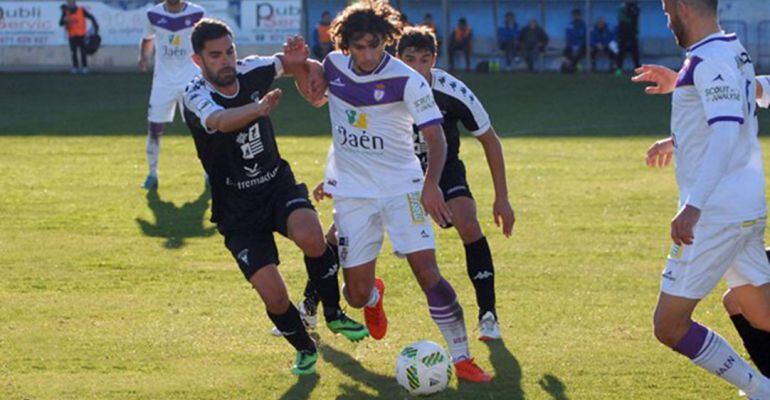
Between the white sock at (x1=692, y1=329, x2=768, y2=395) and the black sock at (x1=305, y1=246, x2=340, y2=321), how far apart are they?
2.40m

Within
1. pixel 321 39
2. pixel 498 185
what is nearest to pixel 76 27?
pixel 321 39

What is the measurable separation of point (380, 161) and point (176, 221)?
5918 millimetres

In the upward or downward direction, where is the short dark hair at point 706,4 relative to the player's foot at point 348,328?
upward

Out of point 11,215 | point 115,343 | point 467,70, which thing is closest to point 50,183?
point 11,215

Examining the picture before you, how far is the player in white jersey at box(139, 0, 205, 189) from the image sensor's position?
1570cm

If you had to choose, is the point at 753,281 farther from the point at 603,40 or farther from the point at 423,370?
the point at 603,40

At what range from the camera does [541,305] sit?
30.9 feet

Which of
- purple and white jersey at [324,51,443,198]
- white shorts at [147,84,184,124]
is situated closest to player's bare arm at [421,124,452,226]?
purple and white jersey at [324,51,443,198]

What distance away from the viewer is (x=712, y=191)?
5949mm

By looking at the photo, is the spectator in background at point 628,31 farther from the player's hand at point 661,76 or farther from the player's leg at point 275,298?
the player's hand at point 661,76

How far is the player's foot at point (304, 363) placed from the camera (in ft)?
25.1

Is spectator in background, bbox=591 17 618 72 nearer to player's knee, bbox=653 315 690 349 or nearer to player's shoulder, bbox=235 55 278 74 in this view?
player's shoulder, bbox=235 55 278 74

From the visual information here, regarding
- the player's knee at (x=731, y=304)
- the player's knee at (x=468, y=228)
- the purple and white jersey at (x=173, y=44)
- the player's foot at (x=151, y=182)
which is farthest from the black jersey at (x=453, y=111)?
the purple and white jersey at (x=173, y=44)

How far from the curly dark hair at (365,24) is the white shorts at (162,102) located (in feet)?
27.4
